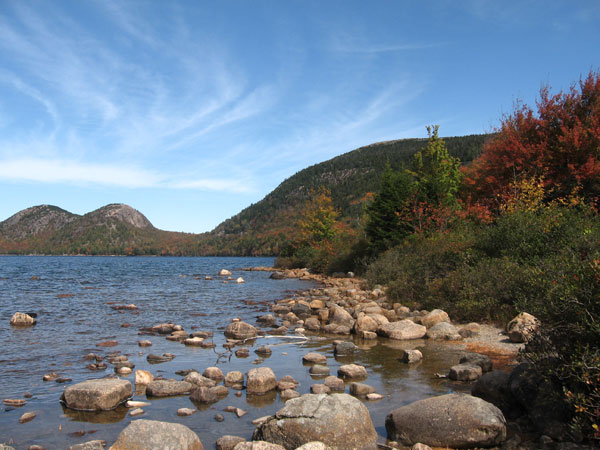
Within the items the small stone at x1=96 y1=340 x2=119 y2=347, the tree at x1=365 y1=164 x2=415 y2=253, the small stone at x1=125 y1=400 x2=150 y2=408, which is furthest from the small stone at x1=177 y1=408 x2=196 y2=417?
the tree at x1=365 y1=164 x2=415 y2=253

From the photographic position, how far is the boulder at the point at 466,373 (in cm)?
890

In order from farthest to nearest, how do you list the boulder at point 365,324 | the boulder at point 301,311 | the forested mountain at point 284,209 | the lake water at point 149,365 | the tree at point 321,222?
the forested mountain at point 284,209
the tree at point 321,222
the boulder at point 301,311
the boulder at point 365,324
the lake water at point 149,365

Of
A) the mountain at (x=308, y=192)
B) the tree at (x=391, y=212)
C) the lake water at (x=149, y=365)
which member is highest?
the mountain at (x=308, y=192)

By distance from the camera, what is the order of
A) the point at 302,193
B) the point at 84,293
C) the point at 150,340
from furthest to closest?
the point at 302,193, the point at 84,293, the point at 150,340

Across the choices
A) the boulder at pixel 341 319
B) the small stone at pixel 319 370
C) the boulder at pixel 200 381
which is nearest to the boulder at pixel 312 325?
the boulder at pixel 341 319

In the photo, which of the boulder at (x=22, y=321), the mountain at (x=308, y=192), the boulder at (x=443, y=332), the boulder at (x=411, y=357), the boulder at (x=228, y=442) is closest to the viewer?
the boulder at (x=228, y=442)

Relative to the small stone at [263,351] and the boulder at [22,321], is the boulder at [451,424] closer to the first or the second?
the small stone at [263,351]

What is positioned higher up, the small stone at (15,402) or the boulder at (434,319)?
the boulder at (434,319)

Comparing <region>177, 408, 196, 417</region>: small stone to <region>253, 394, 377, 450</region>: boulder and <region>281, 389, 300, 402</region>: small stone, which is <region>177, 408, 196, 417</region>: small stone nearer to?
<region>253, 394, 377, 450</region>: boulder

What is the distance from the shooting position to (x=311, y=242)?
59.6 meters

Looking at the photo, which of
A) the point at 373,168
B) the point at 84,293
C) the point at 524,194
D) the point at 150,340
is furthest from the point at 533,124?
the point at 373,168

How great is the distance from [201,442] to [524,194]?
19689 mm

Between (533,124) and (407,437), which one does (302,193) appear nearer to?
(533,124)

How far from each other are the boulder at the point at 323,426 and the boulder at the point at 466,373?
3.29 metres
